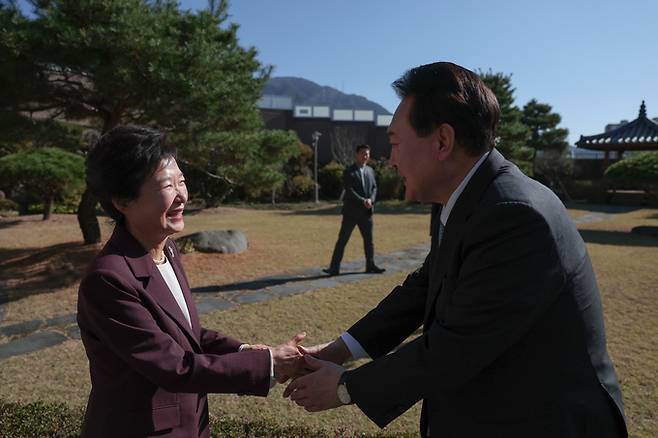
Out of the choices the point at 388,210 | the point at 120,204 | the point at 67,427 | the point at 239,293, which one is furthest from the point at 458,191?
the point at 388,210

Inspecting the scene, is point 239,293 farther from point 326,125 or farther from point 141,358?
point 326,125

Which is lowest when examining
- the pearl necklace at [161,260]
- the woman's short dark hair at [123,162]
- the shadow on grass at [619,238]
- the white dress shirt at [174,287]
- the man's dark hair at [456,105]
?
the shadow on grass at [619,238]

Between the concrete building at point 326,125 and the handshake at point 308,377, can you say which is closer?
the handshake at point 308,377

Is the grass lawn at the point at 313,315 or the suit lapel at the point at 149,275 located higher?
the suit lapel at the point at 149,275

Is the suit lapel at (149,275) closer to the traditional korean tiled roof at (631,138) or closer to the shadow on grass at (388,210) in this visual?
the shadow on grass at (388,210)

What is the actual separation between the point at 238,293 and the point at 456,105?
5.01 metres

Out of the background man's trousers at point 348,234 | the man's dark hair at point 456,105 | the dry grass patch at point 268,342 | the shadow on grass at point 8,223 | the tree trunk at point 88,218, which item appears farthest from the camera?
the shadow on grass at point 8,223

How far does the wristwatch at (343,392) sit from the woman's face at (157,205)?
752 mm

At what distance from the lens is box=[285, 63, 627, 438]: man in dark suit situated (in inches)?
45.4

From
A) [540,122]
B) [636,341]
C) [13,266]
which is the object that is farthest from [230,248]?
[540,122]

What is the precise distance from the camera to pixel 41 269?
269 inches

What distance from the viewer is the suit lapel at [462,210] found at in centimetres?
130

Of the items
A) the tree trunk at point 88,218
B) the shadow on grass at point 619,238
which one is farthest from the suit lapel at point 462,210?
the shadow on grass at point 619,238

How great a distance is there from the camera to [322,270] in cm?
722
